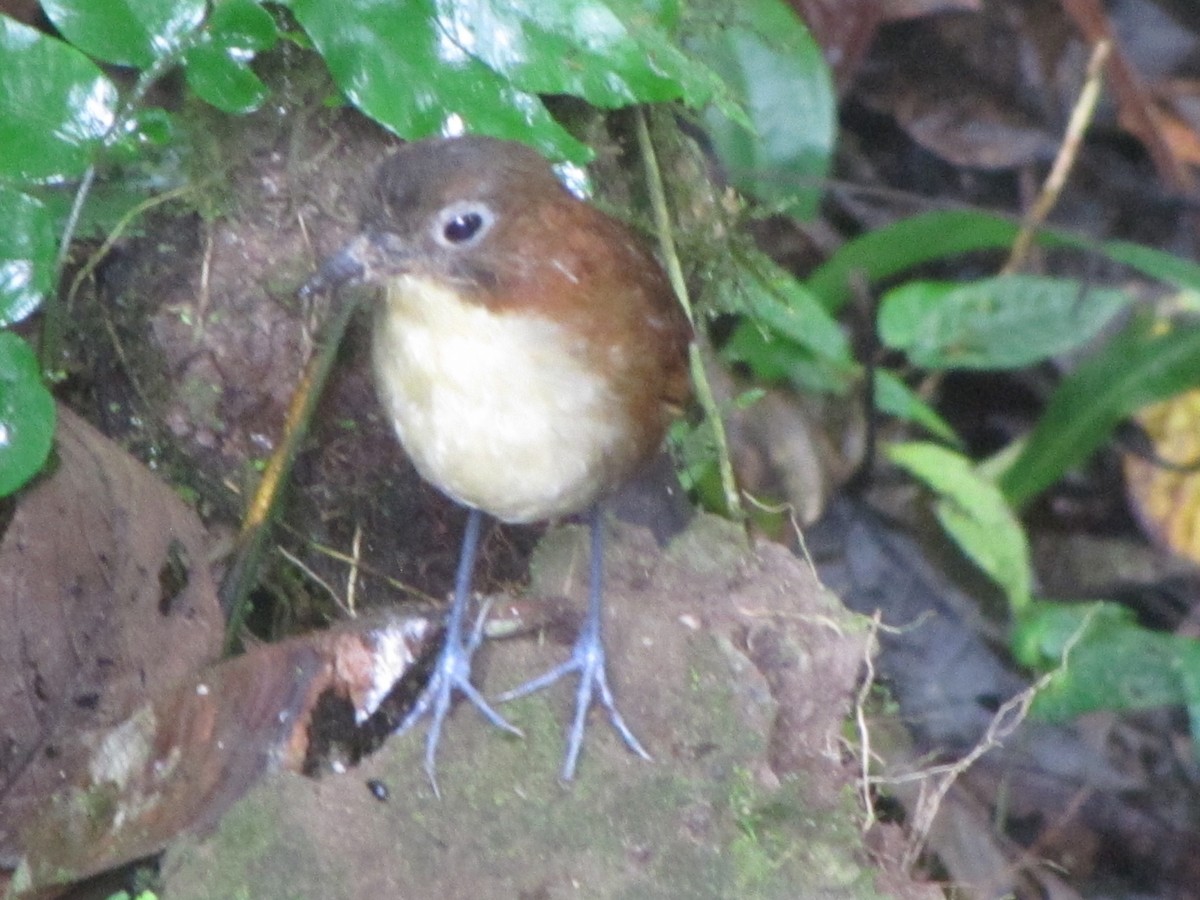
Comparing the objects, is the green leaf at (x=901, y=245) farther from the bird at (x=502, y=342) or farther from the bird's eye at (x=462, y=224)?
the bird's eye at (x=462, y=224)

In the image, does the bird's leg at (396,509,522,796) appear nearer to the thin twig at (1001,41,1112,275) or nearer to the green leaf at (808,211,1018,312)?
the green leaf at (808,211,1018,312)

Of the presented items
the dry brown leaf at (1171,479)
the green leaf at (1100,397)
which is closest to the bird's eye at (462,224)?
the green leaf at (1100,397)

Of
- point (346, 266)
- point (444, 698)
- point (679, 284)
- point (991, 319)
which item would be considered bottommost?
point (991, 319)

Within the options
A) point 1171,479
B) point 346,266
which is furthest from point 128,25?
point 1171,479

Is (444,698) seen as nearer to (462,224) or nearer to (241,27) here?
(462,224)

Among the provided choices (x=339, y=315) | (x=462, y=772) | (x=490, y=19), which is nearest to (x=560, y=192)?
(x=490, y=19)

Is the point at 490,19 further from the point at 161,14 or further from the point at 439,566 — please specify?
the point at 439,566
